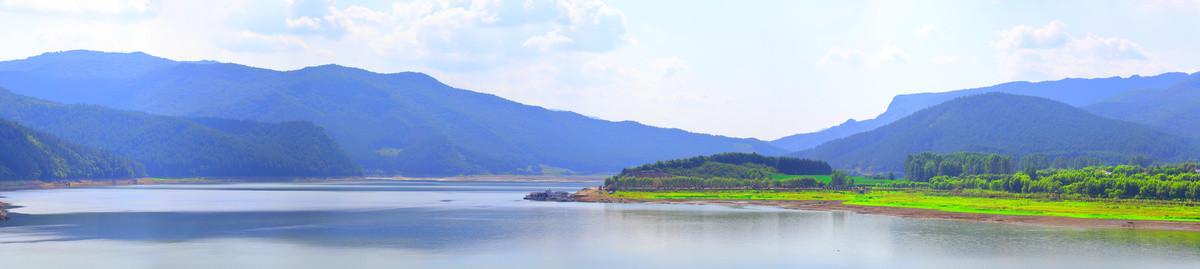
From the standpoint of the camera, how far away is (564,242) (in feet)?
273

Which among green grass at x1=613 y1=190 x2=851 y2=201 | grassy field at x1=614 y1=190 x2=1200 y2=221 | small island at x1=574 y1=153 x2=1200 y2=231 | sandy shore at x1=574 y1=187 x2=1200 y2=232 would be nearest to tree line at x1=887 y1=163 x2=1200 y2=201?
small island at x1=574 y1=153 x2=1200 y2=231

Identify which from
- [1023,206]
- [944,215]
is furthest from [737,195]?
[944,215]

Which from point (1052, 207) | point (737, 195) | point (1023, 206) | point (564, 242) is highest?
point (737, 195)

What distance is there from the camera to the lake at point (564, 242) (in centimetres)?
6638

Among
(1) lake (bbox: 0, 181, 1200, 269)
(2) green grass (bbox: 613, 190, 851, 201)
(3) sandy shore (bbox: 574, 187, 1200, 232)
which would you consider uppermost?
(2) green grass (bbox: 613, 190, 851, 201)

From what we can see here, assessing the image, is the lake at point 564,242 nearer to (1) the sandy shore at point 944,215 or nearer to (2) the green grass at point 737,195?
Result: (1) the sandy shore at point 944,215

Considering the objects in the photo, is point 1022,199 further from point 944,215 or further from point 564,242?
point 564,242

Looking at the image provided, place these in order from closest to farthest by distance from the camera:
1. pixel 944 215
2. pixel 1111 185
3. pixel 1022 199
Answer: pixel 944 215 < pixel 1111 185 < pixel 1022 199

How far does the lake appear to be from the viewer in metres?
66.4

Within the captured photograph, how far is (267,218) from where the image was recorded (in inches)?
4631

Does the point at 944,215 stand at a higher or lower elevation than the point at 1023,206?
lower

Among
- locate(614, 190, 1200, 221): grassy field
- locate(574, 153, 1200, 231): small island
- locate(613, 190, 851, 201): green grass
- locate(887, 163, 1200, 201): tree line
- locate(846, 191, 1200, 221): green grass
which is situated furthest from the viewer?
locate(613, 190, 851, 201): green grass

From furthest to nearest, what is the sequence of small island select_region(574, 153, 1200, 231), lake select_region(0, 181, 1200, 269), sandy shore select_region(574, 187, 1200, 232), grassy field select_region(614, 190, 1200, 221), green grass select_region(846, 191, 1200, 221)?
1. small island select_region(574, 153, 1200, 231)
2. grassy field select_region(614, 190, 1200, 221)
3. green grass select_region(846, 191, 1200, 221)
4. sandy shore select_region(574, 187, 1200, 232)
5. lake select_region(0, 181, 1200, 269)

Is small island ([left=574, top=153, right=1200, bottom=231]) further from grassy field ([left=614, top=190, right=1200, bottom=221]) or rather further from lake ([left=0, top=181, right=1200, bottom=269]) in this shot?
lake ([left=0, top=181, right=1200, bottom=269])
